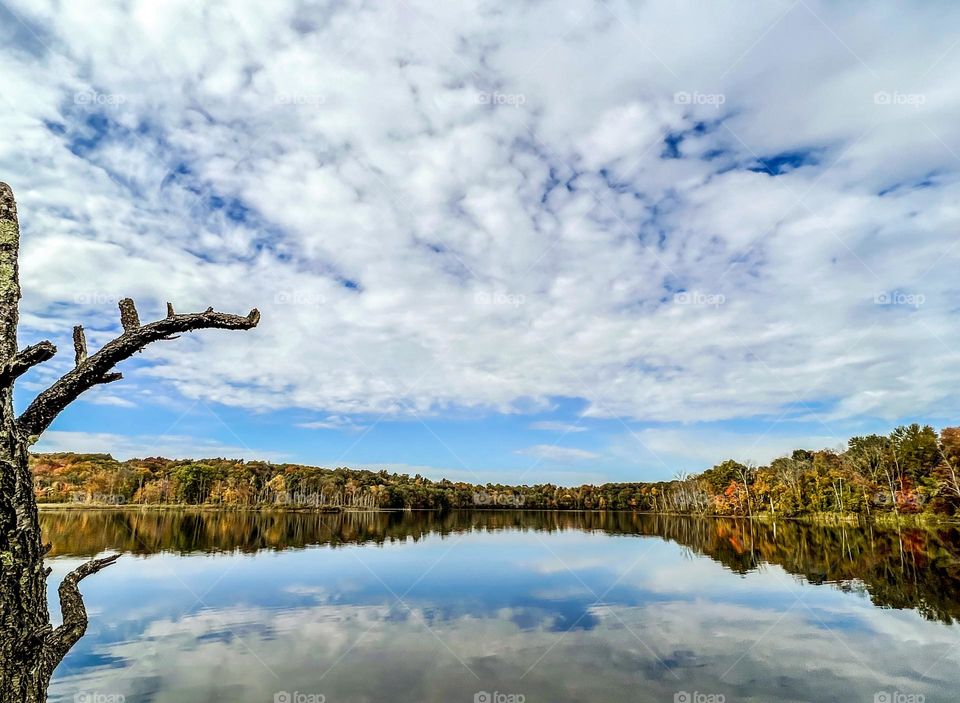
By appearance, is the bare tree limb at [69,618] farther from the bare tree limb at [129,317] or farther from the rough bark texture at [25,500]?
the bare tree limb at [129,317]

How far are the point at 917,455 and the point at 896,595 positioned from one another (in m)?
66.9

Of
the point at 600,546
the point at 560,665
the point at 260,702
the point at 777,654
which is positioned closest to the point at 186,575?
the point at 260,702

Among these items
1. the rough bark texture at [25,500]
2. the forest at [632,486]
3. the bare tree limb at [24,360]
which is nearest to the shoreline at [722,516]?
the forest at [632,486]

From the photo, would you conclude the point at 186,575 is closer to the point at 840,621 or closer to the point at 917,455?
the point at 840,621

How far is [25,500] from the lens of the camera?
3709mm

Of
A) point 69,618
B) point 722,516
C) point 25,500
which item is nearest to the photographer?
point 25,500

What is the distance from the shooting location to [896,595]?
2297 cm

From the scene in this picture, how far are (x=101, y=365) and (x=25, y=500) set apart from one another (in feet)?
3.40

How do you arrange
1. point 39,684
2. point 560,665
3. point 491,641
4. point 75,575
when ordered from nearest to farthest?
point 39,684 → point 75,575 → point 560,665 → point 491,641

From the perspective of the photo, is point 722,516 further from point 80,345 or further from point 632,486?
point 80,345

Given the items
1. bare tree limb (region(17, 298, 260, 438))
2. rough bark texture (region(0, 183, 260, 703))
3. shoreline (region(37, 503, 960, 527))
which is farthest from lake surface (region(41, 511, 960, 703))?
shoreline (region(37, 503, 960, 527))

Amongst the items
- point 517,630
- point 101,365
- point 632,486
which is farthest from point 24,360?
point 632,486

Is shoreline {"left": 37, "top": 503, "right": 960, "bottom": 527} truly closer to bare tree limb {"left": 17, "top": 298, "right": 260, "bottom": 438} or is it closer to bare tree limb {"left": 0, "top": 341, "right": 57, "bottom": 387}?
bare tree limb {"left": 17, "top": 298, "right": 260, "bottom": 438}

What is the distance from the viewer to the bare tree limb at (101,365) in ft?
12.6
